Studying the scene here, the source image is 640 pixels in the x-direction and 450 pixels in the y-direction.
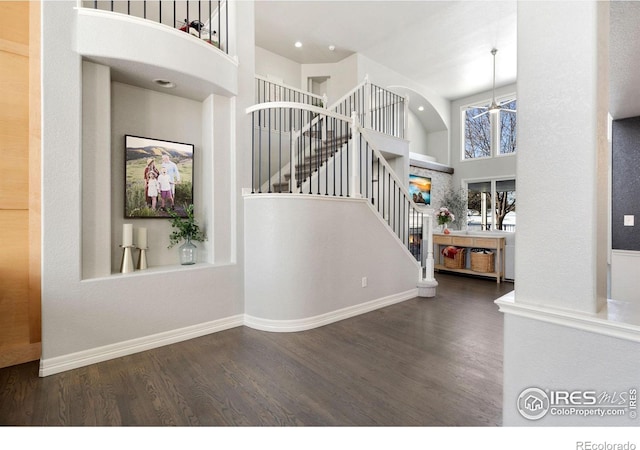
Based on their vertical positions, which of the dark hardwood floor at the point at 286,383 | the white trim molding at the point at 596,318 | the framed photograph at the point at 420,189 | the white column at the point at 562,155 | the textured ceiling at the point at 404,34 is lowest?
the dark hardwood floor at the point at 286,383

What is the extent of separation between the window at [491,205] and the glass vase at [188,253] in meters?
7.94

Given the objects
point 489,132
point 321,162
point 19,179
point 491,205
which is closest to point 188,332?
point 19,179

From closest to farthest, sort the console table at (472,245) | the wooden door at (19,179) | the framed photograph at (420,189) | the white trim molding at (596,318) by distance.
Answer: the white trim molding at (596,318) < the wooden door at (19,179) < the console table at (472,245) < the framed photograph at (420,189)

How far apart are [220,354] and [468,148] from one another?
910 cm

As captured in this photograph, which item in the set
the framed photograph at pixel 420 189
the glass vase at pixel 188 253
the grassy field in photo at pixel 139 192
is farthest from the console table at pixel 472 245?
the grassy field in photo at pixel 139 192

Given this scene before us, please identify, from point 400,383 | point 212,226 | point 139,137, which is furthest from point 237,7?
point 400,383

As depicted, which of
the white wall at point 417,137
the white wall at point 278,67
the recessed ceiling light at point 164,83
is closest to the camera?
the recessed ceiling light at point 164,83

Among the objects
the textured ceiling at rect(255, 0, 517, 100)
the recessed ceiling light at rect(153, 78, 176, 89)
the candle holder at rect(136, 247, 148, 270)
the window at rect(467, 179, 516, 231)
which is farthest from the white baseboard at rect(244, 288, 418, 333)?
the window at rect(467, 179, 516, 231)

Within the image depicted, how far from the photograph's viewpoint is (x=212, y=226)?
3598 millimetres

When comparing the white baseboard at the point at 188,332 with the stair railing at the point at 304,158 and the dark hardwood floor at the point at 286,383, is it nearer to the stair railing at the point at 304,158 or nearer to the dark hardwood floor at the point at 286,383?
the dark hardwood floor at the point at 286,383

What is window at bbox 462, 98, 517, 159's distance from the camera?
859cm

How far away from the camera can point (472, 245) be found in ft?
22.0

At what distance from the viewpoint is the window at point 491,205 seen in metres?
8.41

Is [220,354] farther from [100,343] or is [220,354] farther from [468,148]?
[468,148]
